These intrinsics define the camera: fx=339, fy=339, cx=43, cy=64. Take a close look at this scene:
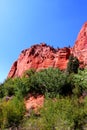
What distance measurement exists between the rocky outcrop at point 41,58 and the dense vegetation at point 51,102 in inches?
468

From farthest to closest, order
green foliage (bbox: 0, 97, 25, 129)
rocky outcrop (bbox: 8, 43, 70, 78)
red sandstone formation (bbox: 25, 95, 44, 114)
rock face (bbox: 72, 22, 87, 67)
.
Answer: rocky outcrop (bbox: 8, 43, 70, 78)
rock face (bbox: 72, 22, 87, 67)
red sandstone formation (bbox: 25, 95, 44, 114)
green foliage (bbox: 0, 97, 25, 129)

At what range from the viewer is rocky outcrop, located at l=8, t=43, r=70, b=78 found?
93.4 metres

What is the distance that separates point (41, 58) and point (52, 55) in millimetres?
4139

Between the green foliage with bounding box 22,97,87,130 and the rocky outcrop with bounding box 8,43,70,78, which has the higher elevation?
the rocky outcrop with bounding box 8,43,70,78

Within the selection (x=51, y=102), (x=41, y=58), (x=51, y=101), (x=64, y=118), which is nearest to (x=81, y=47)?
(x=41, y=58)

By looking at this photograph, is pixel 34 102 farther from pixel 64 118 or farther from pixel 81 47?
pixel 81 47

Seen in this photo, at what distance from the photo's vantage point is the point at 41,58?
99.2 m

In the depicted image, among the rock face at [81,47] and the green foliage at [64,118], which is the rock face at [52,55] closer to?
the rock face at [81,47]

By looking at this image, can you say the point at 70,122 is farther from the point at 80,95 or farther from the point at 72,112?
the point at 80,95

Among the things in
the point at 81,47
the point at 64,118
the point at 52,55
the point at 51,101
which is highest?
the point at 81,47

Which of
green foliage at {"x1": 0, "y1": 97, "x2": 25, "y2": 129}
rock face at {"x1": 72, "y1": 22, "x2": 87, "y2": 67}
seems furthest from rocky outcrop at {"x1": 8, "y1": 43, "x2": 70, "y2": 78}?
green foliage at {"x1": 0, "y1": 97, "x2": 25, "y2": 129}

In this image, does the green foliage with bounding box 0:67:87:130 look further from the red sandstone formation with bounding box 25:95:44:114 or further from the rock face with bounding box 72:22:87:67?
the rock face with bounding box 72:22:87:67

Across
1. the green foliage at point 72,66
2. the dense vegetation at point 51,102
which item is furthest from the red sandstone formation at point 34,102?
the green foliage at point 72,66

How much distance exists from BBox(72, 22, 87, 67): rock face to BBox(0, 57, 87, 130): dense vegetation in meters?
8.19
